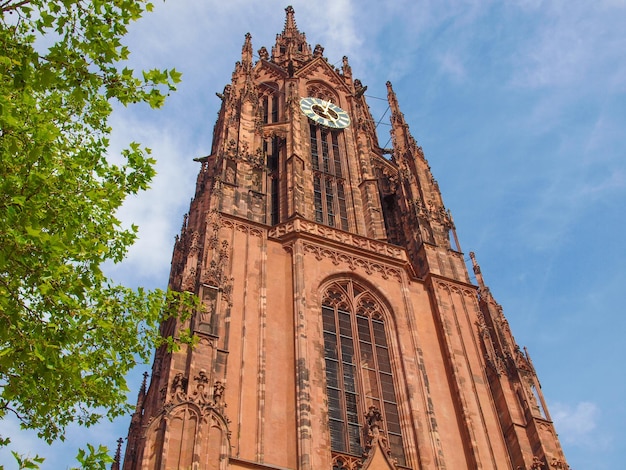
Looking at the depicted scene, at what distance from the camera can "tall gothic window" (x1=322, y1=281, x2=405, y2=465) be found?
64.5 ft

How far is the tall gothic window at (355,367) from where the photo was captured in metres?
19.7

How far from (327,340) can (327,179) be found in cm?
993

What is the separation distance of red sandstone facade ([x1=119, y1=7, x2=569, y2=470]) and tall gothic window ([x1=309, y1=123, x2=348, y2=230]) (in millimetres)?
82

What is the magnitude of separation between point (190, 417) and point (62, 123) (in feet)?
23.3

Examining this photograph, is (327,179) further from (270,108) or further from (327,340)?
(327,340)

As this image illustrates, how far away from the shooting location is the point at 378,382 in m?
21.4

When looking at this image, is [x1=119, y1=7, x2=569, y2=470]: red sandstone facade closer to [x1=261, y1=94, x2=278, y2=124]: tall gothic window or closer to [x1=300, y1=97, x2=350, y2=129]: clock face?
[x1=300, y1=97, x2=350, y2=129]: clock face

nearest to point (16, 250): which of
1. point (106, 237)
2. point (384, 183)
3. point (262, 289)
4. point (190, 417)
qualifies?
point (106, 237)

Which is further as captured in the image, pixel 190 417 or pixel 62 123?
pixel 190 417

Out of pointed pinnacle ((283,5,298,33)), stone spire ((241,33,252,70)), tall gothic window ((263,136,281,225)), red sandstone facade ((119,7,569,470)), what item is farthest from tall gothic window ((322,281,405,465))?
pointed pinnacle ((283,5,298,33))

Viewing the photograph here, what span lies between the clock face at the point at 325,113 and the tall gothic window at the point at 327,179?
0.44m

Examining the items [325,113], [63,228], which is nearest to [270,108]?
[325,113]

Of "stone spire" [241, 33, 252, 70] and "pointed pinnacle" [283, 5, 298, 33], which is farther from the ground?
"pointed pinnacle" [283, 5, 298, 33]

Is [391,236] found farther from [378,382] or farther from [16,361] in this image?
[16,361]
